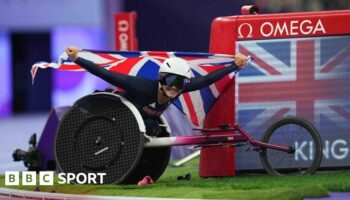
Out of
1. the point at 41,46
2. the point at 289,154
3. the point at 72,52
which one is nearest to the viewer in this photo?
the point at 72,52

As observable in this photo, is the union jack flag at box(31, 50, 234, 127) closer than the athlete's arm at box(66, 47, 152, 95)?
No

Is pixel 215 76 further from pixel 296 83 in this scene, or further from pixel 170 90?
pixel 296 83

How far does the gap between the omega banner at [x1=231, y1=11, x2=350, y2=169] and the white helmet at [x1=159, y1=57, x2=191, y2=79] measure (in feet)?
2.94

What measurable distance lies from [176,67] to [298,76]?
1.38m

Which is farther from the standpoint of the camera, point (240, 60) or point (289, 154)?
point (289, 154)

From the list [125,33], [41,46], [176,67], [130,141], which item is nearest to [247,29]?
[176,67]

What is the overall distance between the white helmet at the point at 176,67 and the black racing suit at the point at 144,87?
6.0 inches

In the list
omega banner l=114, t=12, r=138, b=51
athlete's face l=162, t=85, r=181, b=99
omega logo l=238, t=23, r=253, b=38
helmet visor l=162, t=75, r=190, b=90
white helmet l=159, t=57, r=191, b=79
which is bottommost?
athlete's face l=162, t=85, r=181, b=99

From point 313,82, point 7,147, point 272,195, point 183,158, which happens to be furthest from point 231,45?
point 7,147

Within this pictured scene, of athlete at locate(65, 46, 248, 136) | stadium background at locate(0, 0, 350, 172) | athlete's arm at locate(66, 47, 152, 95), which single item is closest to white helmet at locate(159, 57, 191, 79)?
athlete at locate(65, 46, 248, 136)

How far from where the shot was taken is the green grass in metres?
8.49

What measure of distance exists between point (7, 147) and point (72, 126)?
907 centimetres

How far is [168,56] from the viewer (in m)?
10.0

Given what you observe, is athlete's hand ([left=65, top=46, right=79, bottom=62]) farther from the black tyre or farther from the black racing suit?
the black tyre
